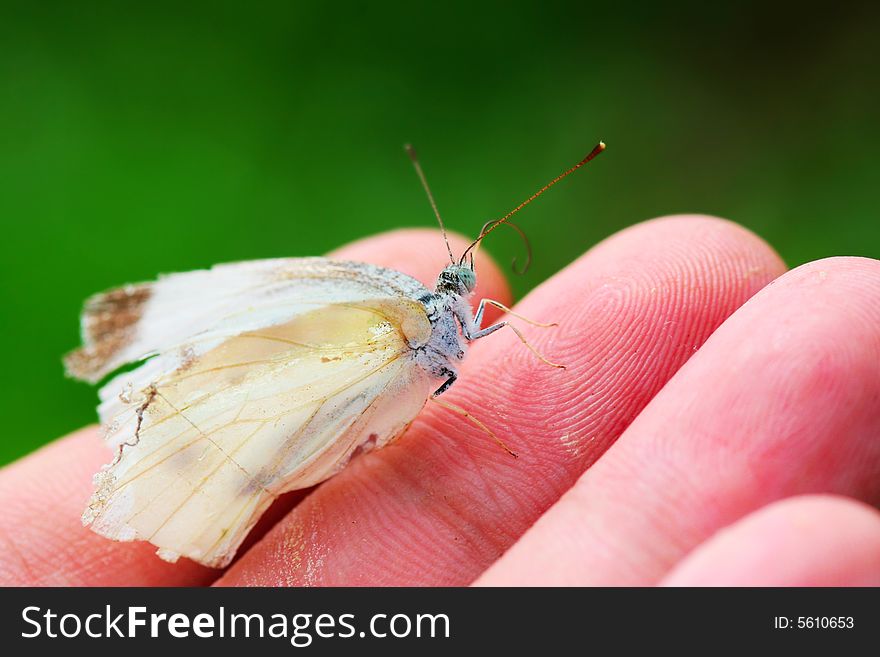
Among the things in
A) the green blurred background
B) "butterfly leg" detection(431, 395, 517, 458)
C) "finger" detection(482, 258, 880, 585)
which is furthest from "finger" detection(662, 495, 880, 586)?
the green blurred background

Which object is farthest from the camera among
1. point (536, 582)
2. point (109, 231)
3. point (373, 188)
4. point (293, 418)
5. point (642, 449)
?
point (373, 188)

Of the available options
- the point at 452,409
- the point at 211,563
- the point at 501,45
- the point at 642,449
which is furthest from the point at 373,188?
the point at 642,449

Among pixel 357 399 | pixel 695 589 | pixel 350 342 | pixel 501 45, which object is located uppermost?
pixel 501 45

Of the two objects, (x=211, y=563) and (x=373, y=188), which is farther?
(x=373, y=188)

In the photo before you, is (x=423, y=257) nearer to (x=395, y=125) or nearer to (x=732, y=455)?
(x=732, y=455)

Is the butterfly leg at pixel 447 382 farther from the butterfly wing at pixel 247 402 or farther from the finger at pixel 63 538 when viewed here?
the finger at pixel 63 538

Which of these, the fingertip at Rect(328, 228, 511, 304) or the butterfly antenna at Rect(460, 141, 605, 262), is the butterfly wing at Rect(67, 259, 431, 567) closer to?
the butterfly antenna at Rect(460, 141, 605, 262)

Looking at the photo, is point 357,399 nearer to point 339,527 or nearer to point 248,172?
point 339,527
